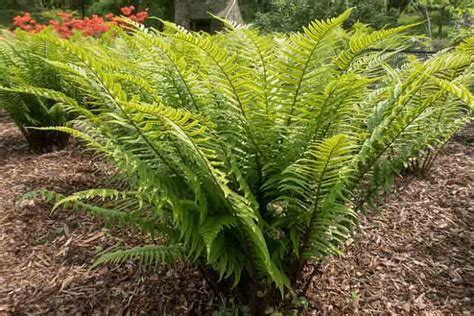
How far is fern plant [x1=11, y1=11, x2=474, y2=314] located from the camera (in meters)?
1.17

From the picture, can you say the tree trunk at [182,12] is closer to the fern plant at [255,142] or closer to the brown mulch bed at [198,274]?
the brown mulch bed at [198,274]

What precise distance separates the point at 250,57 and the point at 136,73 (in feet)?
1.65

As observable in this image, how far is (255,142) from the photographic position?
1.32 meters

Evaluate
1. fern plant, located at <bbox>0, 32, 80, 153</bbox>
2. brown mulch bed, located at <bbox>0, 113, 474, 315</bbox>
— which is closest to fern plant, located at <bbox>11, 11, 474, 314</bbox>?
brown mulch bed, located at <bbox>0, 113, 474, 315</bbox>

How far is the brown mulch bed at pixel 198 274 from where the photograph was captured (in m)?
1.69

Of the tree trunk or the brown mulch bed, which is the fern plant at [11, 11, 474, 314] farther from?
the tree trunk

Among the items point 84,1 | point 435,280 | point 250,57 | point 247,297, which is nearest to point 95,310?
point 247,297

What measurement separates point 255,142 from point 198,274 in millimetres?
731

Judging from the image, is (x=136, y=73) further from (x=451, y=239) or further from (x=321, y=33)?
(x=451, y=239)

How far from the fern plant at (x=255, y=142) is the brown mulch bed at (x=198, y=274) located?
33cm

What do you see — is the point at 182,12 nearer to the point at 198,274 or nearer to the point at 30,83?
the point at 30,83

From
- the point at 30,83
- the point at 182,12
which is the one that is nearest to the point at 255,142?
the point at 30,83

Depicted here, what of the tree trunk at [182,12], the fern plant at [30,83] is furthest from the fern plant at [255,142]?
the tree trunk at [182,12]

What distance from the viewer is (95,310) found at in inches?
65.5
